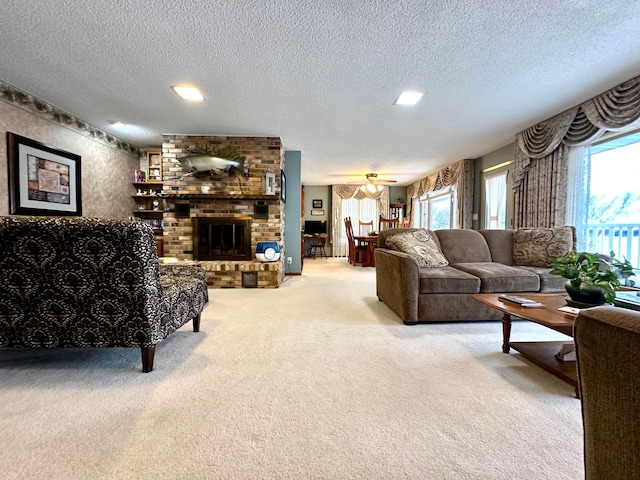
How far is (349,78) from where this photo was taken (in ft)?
8.59

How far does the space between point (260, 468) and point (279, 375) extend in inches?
26.2

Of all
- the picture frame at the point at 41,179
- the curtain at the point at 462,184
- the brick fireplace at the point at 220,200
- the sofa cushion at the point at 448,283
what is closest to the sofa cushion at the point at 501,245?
the sofa cushion at the point at 448,283

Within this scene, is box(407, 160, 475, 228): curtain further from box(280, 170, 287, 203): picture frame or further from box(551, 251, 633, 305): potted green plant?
box(551, 251, 633, 305): potted green plant

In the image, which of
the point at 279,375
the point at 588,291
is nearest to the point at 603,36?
the point at 588,291

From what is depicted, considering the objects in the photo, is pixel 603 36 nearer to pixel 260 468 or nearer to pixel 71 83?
pixel 260 468

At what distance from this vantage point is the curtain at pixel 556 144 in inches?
107

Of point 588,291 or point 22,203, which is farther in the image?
point 22,203

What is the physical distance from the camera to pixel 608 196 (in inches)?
130

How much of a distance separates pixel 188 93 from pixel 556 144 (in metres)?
4.45

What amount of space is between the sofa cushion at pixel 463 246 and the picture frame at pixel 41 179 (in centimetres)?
481

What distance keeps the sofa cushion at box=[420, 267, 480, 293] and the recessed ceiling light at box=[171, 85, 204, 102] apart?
2986 mm

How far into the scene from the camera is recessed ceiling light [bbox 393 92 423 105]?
2930 millimetres

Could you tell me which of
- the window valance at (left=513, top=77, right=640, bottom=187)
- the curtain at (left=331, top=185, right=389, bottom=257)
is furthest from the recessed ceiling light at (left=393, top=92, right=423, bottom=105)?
the curtain at (left=331, top=185, right=389, bottom=257)

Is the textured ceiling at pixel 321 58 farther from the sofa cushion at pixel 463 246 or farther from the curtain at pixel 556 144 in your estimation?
the sofa cushion at pixel 463 246
